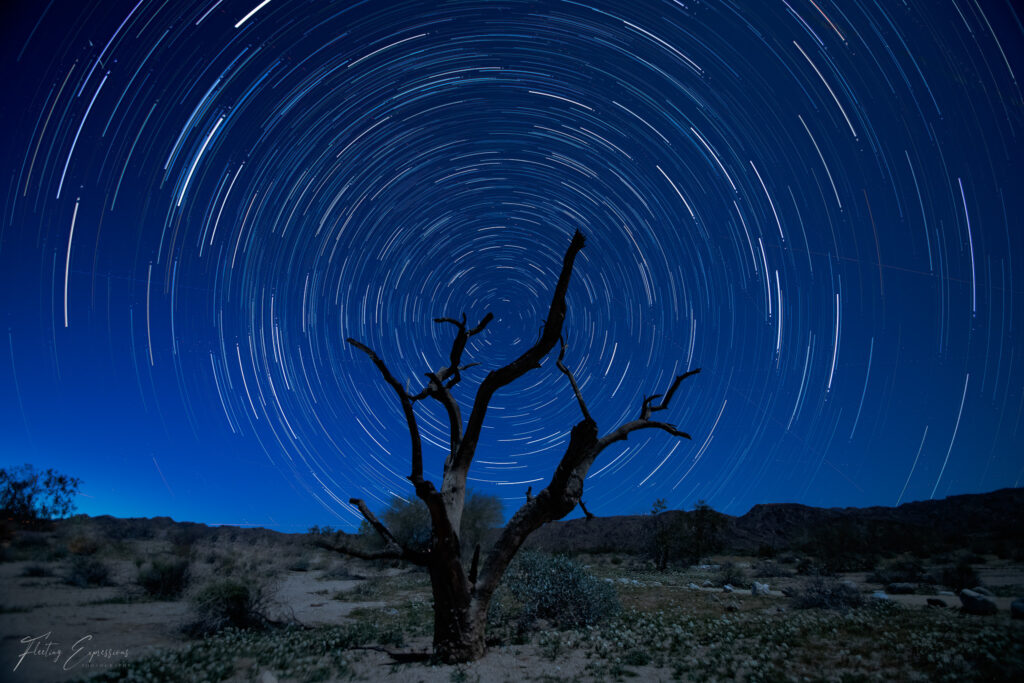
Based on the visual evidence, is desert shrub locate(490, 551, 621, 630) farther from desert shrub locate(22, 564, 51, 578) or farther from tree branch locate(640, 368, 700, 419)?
desert shrub locate(22, 564, 51, 578)

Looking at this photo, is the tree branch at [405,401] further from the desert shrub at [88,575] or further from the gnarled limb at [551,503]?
the desert shrub at [88,575]

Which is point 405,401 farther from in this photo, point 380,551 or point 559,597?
point 559,597

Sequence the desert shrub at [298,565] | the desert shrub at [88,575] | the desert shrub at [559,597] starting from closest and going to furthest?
the desert shrub at [559,597], the desert shrub at [88,575], the desert shrub at [298,565]

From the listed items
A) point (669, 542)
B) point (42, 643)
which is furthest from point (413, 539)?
point (42, 643)

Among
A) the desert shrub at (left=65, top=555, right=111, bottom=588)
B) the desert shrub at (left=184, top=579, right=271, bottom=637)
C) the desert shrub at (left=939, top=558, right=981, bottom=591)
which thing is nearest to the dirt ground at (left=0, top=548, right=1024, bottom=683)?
the desert shrub at (left=65, top=555, right=111, bottom=588)

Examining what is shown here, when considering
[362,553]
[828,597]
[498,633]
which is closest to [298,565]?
[498,633]

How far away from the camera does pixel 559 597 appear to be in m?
11.8

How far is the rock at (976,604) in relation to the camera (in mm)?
11758

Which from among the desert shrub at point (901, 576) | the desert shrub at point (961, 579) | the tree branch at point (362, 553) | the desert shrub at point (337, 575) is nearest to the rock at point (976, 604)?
the desert shrub at point (961, 579)

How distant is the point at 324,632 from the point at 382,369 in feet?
24.3

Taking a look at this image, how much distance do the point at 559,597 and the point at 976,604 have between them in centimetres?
1165

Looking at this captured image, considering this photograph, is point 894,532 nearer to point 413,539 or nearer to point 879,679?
point 413,539

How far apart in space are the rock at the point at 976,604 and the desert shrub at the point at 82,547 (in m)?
37.3

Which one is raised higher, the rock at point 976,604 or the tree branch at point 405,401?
the tree branch at point 405,401
